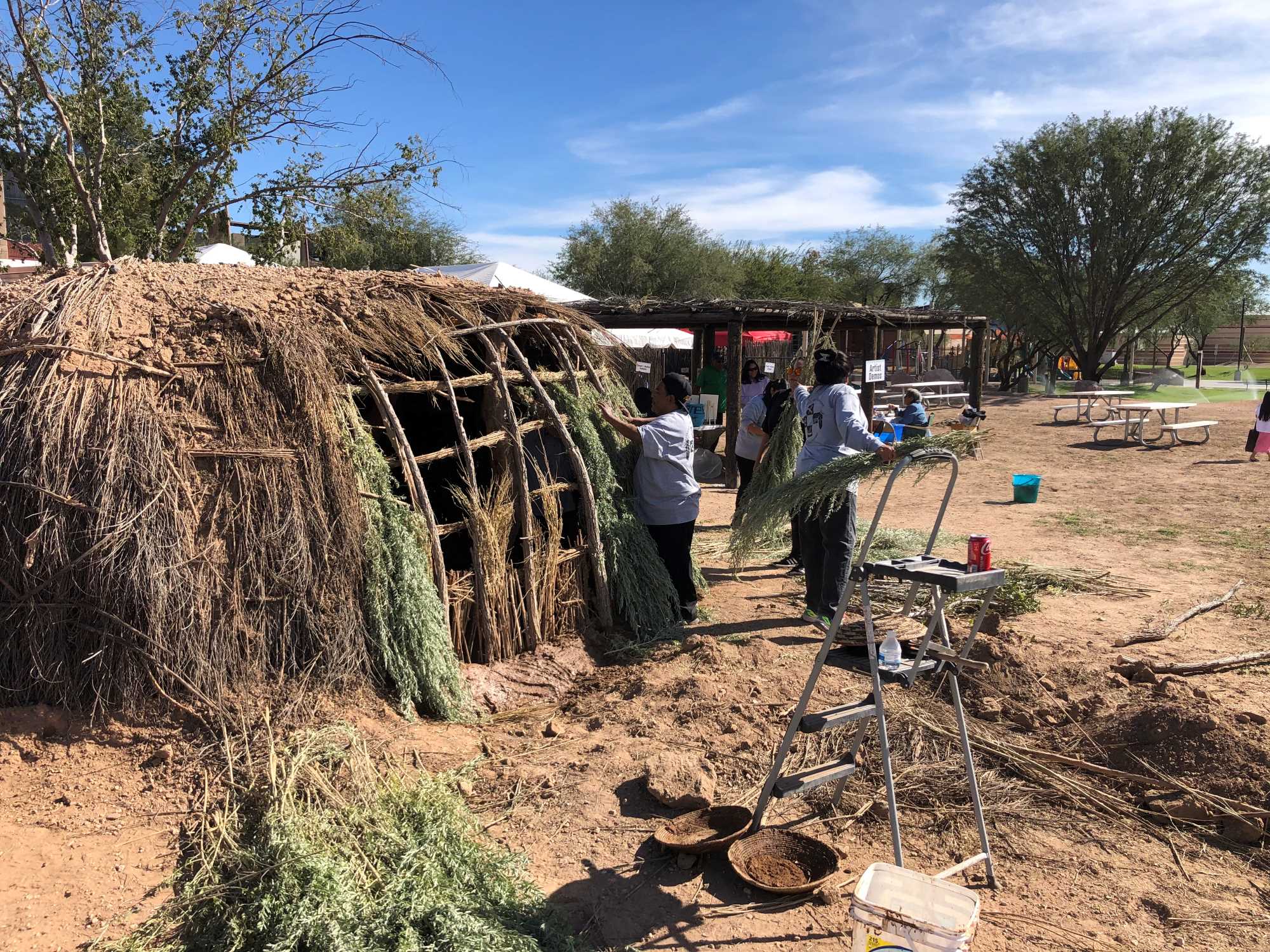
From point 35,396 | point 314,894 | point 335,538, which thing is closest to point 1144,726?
point 314,894

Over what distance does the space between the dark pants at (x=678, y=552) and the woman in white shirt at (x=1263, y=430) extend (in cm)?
1233

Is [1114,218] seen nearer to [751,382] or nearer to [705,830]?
[751,382]

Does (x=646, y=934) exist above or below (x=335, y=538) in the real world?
below

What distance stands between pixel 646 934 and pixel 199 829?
1876 mm

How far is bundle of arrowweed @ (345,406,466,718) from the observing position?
4.36 m

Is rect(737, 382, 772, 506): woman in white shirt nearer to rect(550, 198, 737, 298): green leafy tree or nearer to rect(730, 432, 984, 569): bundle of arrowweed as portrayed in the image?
rect(730, 432, 984, 569): bundle of arrowweed

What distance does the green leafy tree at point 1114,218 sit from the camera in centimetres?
2417

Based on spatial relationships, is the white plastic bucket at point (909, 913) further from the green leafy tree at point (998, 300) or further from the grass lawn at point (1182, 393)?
the green leafy tree at point (998, 300)

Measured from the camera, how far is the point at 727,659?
17.2 ft

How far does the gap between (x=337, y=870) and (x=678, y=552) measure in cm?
351

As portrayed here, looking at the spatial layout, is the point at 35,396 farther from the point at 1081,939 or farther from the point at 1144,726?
the point at 1144,726

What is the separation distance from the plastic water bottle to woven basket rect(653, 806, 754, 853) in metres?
0.96

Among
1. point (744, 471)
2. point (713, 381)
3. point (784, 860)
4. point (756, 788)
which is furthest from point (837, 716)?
point (713, 381)

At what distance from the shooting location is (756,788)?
4.01 m
